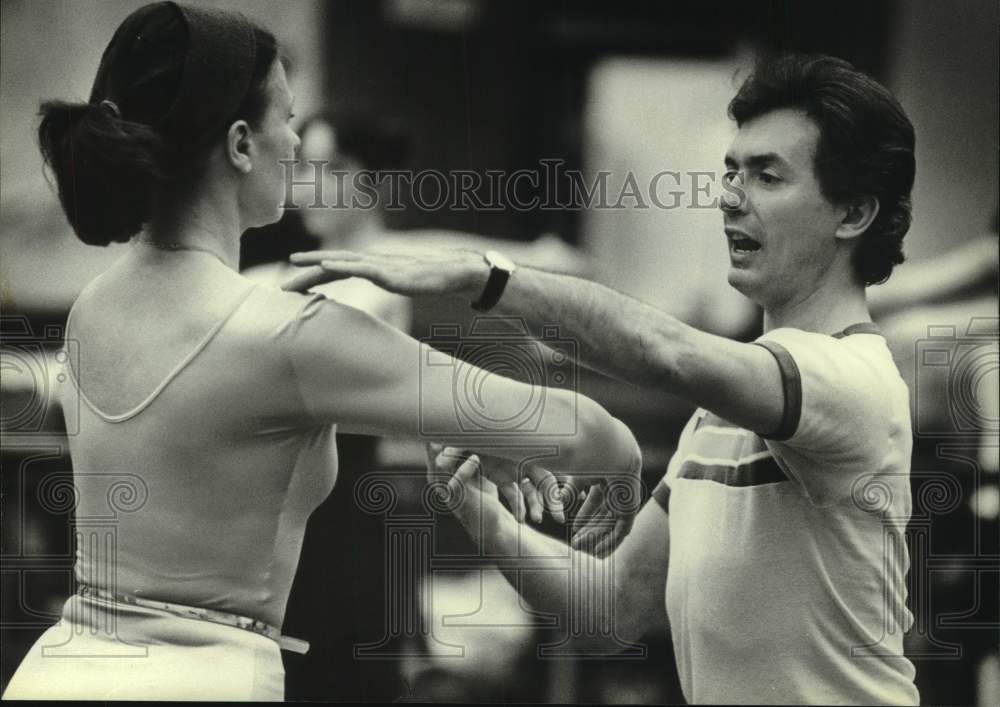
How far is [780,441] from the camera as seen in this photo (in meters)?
3.83

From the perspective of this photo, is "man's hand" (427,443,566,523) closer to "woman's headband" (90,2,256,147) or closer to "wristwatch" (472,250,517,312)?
"wristwatch" (472,250,517,312)

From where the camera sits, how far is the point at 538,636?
426cm

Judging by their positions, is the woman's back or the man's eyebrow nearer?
the woman's back

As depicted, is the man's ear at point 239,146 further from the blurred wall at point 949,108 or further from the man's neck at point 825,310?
the blurred wall at point 949,108

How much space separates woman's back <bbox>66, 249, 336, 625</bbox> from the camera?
390 cm

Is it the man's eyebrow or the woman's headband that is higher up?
the woman's headband

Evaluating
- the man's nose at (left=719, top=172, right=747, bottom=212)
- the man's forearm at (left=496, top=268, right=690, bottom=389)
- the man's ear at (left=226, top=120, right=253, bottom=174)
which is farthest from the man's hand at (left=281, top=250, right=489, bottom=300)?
Answer: the man's nose at (left=719, top=172, right=747, bottom=212)

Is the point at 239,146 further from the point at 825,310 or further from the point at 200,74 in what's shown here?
the point at 825,310

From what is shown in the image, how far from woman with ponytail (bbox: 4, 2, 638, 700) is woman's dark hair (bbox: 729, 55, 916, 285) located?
106cm

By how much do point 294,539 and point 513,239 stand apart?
3.80 feet

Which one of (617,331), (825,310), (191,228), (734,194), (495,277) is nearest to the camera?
(617,331)

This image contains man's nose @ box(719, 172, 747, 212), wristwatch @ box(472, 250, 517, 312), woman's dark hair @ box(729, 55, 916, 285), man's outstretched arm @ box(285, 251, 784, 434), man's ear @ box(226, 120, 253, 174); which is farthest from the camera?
man's nose @ box(719, 172, 747, 212)

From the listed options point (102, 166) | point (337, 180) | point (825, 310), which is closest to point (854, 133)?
point (825, 310)

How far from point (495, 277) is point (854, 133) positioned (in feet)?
4.05
